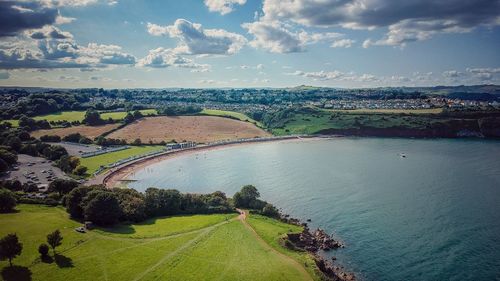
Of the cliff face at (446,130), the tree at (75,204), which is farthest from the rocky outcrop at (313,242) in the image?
the cliff face at (446,130)

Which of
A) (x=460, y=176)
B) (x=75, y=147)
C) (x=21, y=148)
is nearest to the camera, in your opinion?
(x=460, y=176)

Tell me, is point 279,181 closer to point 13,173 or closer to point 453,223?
point 453,223

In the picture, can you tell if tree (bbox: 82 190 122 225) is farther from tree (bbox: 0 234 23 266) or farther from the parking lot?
the parking lot

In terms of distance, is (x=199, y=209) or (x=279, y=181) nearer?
(x=199, y=209)

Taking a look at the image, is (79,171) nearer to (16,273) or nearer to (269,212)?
A: (16,273)

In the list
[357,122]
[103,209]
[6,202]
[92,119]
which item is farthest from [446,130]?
[6,202]

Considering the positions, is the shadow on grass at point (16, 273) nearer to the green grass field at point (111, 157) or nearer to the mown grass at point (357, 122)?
the green grass field at point (111, 157)

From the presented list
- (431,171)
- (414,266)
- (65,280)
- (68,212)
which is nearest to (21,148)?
(68,212)
